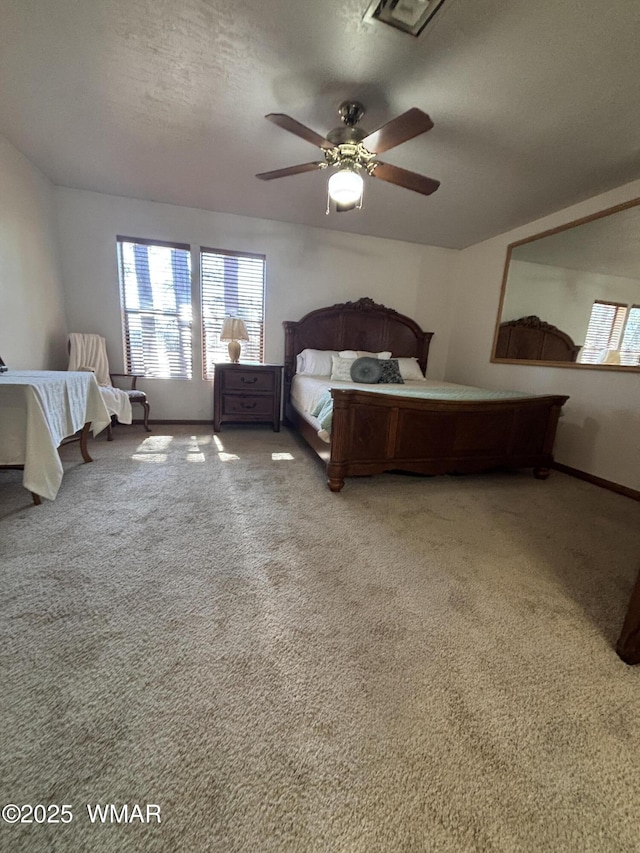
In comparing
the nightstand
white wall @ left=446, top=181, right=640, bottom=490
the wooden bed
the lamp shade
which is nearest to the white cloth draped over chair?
the nightstand

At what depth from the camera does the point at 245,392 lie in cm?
383

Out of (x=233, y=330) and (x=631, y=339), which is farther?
(x=233, y=330)

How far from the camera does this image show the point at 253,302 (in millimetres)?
4125

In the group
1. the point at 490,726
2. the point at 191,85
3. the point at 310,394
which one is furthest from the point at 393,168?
the point at 490,726

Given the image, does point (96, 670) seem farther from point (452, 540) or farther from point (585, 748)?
point (452, 540)

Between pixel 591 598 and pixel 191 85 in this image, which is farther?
pixel 191 85

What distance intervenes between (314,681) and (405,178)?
280 centimetres

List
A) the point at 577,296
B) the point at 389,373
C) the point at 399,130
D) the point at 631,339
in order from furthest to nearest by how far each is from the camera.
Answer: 1. the point at 389,373
2. the point at 577,296
3. the point at 631,339
4. the point at 399,130

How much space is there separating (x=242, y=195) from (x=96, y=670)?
3.84 metres

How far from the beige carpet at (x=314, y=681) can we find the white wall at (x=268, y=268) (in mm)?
2391

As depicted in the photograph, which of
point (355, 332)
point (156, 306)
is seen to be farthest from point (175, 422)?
point (355, 332)

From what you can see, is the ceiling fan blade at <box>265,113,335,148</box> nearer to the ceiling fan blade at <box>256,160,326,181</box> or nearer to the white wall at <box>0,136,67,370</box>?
the ceiling fan blade at <box>256,160,326,181</box>

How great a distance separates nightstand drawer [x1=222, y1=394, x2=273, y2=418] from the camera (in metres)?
3.83

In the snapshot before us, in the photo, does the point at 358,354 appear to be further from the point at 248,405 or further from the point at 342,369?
the point at 248,405
